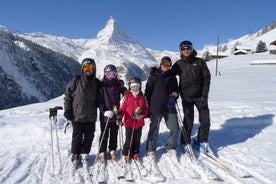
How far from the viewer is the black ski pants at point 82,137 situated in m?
5.96

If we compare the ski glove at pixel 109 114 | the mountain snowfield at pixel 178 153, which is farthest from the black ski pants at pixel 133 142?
the ski glove at pixel 109 114

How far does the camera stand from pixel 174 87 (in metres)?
6.55

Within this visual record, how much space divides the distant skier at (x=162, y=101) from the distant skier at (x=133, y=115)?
9.1 inches

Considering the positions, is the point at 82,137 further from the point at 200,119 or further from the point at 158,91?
the point at 200,119

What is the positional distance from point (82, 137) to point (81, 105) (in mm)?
672

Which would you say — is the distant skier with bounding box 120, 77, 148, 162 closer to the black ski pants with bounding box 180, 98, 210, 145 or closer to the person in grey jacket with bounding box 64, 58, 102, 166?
the person in grey jacket with bounding box 64, 58, 102, 166

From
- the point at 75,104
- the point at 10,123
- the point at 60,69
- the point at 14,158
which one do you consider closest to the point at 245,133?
the point at 75,104

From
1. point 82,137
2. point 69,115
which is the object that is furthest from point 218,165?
point 69,115

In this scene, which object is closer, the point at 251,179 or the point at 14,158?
the point at 251,179

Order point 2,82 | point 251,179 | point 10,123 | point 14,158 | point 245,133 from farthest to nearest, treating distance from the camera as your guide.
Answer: point 2,82 → point 10,123 → point 245,133 → point 14,158 → point 251,179

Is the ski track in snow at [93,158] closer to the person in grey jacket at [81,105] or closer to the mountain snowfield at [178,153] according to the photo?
the mountain snowfield at [178,153]

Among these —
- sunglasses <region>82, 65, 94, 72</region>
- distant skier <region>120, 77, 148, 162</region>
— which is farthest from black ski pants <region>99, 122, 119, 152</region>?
sunglasses <region>82, 65, 94, 72</region>

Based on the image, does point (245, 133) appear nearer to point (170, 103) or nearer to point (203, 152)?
point (203, 152)

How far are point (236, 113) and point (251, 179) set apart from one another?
16.7 ft
